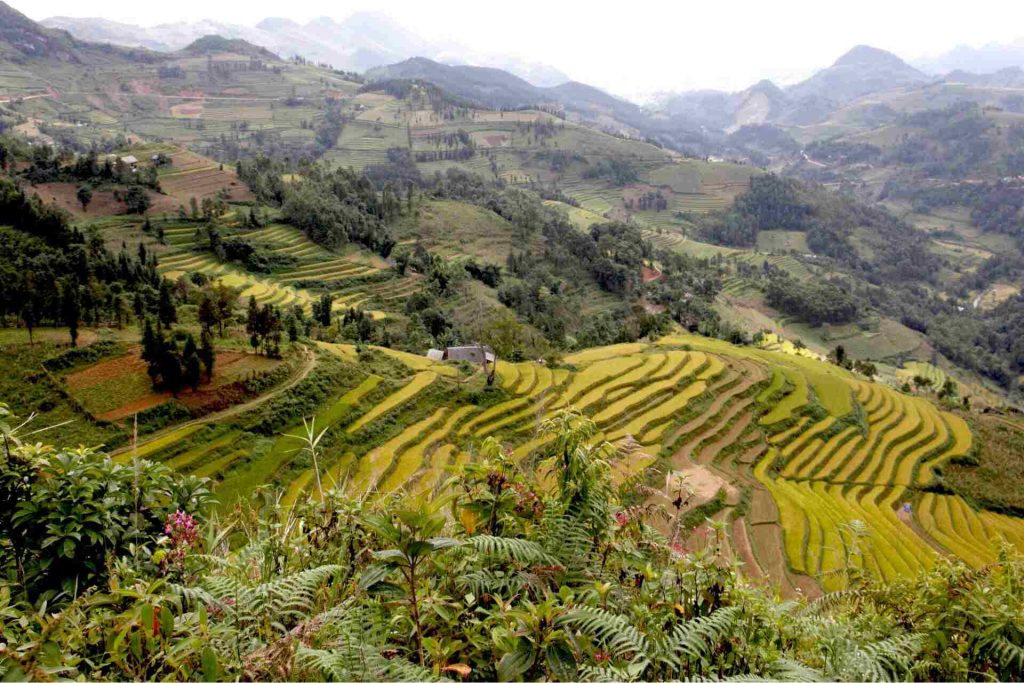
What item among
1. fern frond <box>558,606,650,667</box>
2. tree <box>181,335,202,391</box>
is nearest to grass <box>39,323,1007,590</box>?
tree <box>181,335,202,391</box>

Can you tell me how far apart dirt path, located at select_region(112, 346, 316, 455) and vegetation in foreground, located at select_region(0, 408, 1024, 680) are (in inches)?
643

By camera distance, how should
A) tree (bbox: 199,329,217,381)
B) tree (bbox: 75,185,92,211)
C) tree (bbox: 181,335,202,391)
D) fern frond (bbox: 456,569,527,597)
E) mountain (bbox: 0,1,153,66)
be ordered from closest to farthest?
fern frond (bbox: 456,569,527,597), tree (bbox: 181,335,202,391), tree (bbox: 199,329,217,381), tree (bbox: 75,185,92,211), mountain (bbox: 0,1,153,66)

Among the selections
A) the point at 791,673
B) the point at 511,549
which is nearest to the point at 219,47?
the point at 511,549

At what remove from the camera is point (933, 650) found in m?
3.35

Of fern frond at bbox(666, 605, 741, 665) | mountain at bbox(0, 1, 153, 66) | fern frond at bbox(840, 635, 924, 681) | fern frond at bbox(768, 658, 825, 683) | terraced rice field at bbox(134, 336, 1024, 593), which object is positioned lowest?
terraced rice field at bbox(134, 336, 1024, 593)

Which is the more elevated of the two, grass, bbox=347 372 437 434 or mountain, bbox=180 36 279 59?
mountain, bbox=180 36 279 59

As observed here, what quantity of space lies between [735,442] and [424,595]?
86.1ft

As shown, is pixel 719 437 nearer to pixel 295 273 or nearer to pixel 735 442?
pixel 735 442

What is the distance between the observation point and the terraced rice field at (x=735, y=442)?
727 inches

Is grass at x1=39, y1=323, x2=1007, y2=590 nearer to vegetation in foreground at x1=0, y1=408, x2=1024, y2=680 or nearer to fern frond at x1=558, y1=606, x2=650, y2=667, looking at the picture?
vegetation in foreground at x1=0, y1=408, x2=1024, y2=680

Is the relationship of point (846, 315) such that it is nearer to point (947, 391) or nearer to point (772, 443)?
point (947, 391)

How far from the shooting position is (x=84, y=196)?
44625 millimetres

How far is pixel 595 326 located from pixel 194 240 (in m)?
36.0

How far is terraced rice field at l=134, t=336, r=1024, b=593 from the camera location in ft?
60.6
